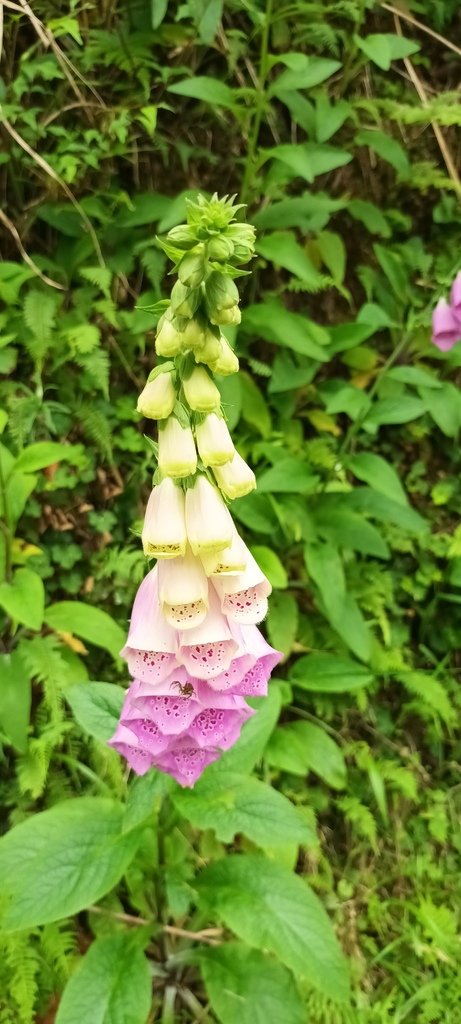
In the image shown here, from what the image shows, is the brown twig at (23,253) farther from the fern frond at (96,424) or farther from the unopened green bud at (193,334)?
the unopened green bud at (193,334)

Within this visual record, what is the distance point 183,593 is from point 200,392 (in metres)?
0.31

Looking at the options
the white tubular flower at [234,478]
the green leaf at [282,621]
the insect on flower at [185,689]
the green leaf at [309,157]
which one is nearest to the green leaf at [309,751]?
the green leaf at [282,621]

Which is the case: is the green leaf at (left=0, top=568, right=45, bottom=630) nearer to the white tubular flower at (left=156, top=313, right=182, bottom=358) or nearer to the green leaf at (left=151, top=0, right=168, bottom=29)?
the white tubular flower at (left=156, top=313, right=182, bottom=358)

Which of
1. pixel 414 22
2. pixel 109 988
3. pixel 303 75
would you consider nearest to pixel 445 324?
pixel 303 75

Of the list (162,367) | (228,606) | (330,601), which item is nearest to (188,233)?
(162,367)

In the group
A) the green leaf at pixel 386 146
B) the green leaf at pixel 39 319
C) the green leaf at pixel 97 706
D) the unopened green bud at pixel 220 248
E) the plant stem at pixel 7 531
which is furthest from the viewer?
the green leaf at pixel 386 146

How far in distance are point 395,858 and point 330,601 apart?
89cm

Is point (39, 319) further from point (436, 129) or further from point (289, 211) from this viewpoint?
point (436, 129)

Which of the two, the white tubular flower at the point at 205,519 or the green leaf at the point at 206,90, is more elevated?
the green leaf at the point at 206,90

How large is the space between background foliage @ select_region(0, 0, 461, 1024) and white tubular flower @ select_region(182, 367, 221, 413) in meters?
0.84

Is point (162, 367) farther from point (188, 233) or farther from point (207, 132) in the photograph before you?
point (207, 132)

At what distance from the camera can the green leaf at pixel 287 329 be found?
2637 millimetres

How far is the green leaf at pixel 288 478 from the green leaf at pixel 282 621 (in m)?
0.36

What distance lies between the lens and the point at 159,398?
46.2 inches
